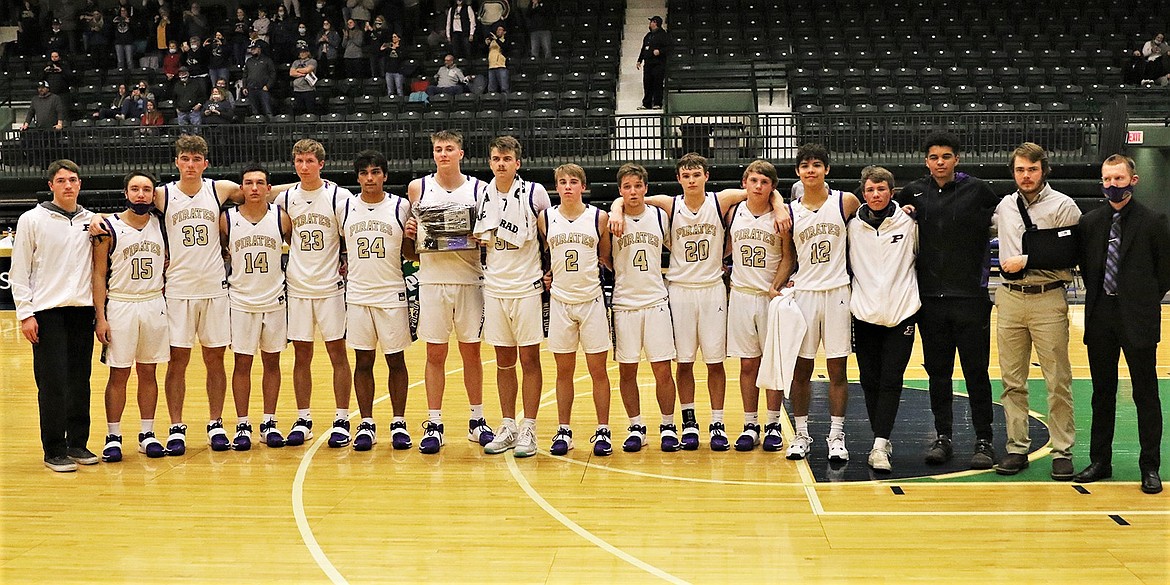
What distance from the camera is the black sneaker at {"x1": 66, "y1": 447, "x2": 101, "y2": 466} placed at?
657 centimetres

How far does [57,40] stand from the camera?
20234 mm

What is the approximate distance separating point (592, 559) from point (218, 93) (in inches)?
591

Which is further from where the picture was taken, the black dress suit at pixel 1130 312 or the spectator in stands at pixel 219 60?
the spectator in stands at pixel 219 60

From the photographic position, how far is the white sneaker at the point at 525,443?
6602 mm

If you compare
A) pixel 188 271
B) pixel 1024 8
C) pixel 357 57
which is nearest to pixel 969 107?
pixel 1024 8

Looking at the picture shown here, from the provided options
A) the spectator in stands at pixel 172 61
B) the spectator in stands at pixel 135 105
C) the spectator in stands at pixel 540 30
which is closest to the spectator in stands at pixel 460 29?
the spectator in stands at pixel 540 30

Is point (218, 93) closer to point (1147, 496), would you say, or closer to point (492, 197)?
point (492, 197)

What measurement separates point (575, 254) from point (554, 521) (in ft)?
5.91

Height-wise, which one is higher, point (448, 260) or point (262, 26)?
point (262, 26)

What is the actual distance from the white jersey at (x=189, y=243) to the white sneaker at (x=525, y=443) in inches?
85.9

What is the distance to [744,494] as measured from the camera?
5750 millimetres

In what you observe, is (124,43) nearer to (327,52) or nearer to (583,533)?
(327,52)

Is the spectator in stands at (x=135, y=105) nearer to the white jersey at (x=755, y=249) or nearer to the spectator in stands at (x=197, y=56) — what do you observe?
the spectator in stands at (x=197, y=56)

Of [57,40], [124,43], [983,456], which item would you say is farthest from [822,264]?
[57,40]
